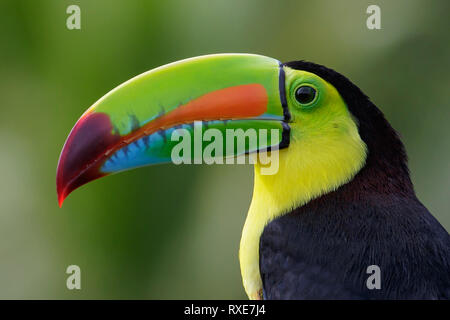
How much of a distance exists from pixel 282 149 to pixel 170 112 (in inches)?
17.7

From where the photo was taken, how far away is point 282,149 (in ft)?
8.55

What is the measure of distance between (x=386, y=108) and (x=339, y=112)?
9.09ft

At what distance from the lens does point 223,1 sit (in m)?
5.35

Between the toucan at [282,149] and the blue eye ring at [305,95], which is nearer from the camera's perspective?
the toucan at [282,149]

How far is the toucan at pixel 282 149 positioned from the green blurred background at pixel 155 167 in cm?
236

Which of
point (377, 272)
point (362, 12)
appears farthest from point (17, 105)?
point (377, 272)

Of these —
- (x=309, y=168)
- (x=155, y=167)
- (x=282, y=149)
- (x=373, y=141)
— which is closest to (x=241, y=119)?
(x=282, y=149)

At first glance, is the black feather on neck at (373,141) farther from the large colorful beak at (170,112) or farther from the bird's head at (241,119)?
the large colorful beak at (170,112)

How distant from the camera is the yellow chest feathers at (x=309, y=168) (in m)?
2.58

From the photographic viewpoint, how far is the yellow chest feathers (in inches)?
102

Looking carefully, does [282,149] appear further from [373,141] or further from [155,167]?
[155,167]

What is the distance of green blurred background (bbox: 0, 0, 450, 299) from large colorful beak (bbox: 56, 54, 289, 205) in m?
2.36

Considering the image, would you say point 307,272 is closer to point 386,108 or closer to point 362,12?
point 386,108

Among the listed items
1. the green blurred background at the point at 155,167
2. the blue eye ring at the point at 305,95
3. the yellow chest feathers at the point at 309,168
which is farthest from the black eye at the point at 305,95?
the green blurred background at the point at 155,167
